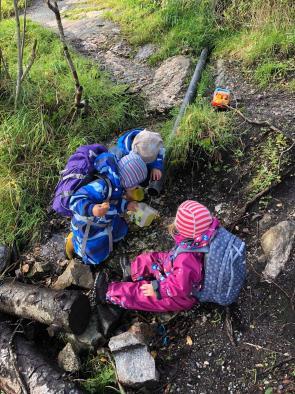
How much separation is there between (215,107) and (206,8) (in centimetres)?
240

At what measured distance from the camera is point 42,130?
15.9 feet

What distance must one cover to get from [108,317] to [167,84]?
3346 millimetres

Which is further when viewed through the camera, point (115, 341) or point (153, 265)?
point (153, 265)

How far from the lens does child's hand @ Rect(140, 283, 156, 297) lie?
322cm

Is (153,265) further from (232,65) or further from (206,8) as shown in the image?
(206,8)

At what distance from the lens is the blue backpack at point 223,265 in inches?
118

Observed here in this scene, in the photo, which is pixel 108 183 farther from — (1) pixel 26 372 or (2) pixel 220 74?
(2) pixel 220 74

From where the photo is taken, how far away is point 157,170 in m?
3.91

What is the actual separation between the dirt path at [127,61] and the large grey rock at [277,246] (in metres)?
2.34

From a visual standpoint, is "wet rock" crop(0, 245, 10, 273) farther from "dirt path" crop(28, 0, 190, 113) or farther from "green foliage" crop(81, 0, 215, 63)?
"green foliage" crop(81, 0, 215, 63)

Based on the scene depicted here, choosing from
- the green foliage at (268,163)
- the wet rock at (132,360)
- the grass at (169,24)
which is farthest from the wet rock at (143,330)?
the grass at (169,24)

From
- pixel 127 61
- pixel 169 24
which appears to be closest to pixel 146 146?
pixel 127 61

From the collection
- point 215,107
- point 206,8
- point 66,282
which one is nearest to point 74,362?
point 66,282

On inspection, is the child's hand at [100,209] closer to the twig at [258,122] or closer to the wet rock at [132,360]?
the wet rock at [132,360]
